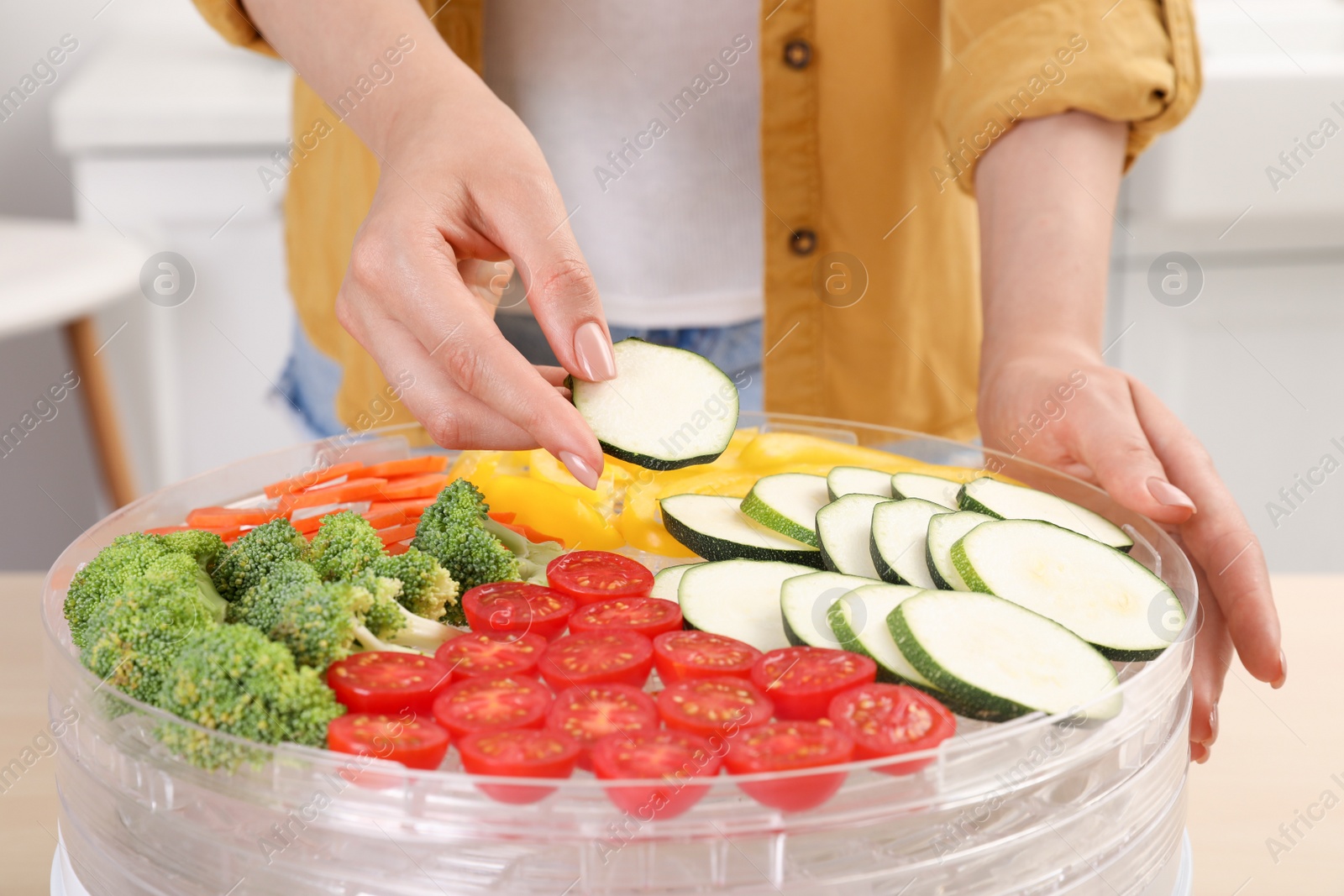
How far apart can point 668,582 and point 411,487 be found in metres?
0.41

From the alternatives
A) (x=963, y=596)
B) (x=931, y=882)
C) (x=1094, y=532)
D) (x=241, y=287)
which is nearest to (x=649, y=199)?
(x=1094, y=532)

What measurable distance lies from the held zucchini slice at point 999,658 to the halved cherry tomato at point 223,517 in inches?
27.2

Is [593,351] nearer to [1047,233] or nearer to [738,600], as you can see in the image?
[738,600]

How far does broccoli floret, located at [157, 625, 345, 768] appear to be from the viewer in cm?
76

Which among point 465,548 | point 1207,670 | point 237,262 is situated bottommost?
point 237,262

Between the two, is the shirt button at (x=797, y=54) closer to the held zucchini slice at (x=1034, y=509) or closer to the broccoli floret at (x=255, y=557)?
the held zucchini slice at (x=1034, y=509)

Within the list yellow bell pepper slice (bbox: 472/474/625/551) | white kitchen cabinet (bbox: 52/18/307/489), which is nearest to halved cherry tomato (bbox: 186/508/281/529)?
yellow bell pepper slice (bbox: 472/474/625/551)

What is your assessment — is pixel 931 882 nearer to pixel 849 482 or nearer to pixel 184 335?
pixel 849 482

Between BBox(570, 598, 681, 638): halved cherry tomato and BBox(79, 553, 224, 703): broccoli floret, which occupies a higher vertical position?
BBox(79, 553, 224, 703): broccoli floret

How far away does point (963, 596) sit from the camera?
92 cm

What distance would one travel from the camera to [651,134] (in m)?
1.78

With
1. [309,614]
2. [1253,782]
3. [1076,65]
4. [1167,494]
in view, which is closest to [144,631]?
[309,614]

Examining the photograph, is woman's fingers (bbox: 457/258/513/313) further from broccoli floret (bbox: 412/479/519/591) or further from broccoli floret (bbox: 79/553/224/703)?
broccoli floret (bbox: 79/553/224/703)

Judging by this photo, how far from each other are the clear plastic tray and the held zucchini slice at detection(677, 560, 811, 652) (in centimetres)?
19
